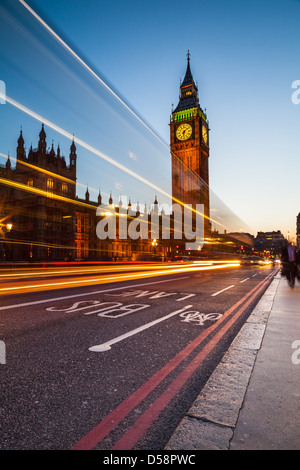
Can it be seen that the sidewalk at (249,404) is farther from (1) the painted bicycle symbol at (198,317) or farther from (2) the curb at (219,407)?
(1) the painted bicycle symbol at (198,317)

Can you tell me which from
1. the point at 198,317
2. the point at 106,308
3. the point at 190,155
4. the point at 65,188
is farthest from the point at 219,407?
the point at 190,155

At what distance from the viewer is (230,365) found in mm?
3207

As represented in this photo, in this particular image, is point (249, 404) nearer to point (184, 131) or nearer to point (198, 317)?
point (198, 317)

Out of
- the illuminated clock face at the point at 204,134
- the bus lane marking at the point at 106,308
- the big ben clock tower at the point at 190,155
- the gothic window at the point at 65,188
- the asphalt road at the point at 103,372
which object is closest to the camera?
the asphalt road at the point at 103,372

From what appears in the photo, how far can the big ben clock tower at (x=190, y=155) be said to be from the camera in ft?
365

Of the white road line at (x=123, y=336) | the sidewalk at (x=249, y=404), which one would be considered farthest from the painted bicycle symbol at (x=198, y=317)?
the sidewalk at (x=249, y=404)

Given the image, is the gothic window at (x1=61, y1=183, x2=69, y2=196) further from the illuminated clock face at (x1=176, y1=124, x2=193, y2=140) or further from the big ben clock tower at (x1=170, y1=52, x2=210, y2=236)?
the illuminated clock face at (x1=176, y1=124, x2=193, y2=140)

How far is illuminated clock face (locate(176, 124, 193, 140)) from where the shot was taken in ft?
379

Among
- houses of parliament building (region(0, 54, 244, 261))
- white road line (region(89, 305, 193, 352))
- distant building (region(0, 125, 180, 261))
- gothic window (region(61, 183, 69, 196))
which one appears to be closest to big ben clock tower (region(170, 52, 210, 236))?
houses of parliament building (region(0, 54, 244, 261))

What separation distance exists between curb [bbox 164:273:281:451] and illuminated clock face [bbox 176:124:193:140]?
122 metres

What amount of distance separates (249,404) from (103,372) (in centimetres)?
168

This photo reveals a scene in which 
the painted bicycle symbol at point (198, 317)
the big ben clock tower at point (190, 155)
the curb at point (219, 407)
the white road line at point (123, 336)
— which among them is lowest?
the painted bicycle symbol at point (198, 317)

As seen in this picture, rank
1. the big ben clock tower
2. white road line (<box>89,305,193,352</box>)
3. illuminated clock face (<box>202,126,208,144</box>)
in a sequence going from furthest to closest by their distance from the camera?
illuminated clock face (<box>202,126,208,144</box>), the big ben clock tower, white road line (<box>89,305,193,352</box>)

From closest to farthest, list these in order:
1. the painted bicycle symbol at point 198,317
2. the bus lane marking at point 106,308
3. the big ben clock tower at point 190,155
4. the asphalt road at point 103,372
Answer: the asphalt road at point 103,372, the painted bicycle symbol at point 198,317, the bus lane marking at point 106,308, the big ben clock tower at point 190,155
